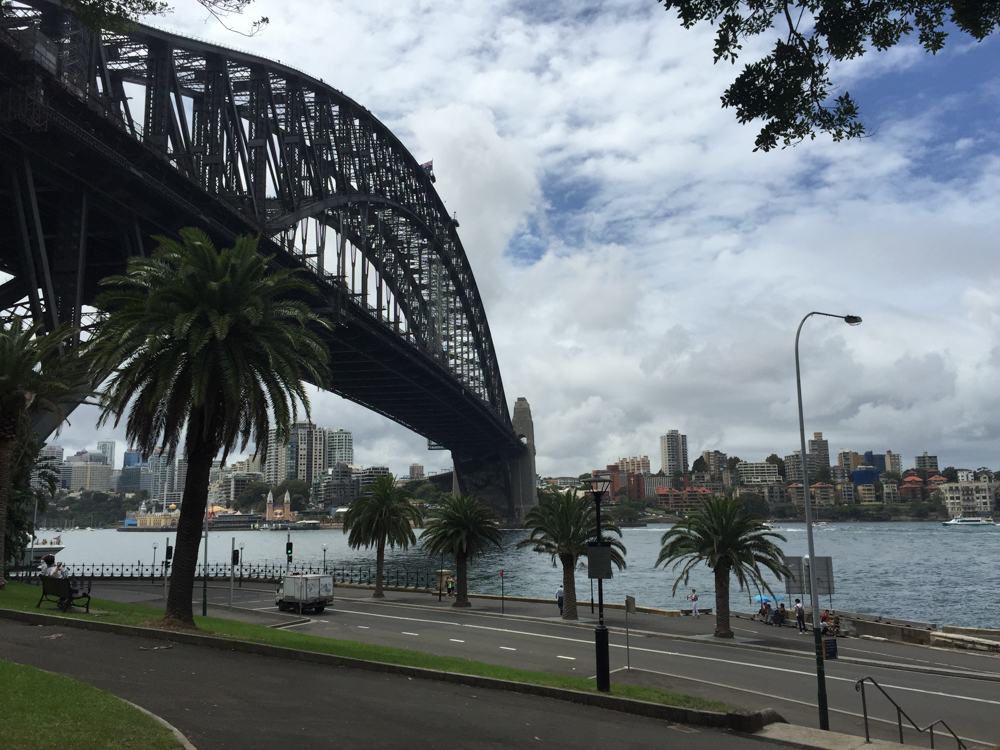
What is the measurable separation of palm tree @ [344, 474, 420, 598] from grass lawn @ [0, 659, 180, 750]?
138 ft

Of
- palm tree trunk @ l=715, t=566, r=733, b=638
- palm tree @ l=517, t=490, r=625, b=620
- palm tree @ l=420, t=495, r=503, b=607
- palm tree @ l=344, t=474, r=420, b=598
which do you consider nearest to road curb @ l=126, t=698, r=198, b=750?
palm tree trunk @ l=715, t=566, r=733, b=638

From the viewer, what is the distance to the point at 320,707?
13812mm

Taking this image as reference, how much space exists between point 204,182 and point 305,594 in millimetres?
29018

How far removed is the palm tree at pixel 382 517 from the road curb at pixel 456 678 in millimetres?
33442

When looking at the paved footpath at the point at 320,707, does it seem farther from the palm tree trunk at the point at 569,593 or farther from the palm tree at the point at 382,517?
the palm tree at the point at 382,517

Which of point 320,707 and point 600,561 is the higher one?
point 600,561

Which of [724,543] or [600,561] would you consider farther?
[724,543]

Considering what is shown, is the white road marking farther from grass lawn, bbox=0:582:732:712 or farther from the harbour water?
the harbour water

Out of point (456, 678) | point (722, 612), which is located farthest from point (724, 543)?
point (456, 678)

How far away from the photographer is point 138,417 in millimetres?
23781

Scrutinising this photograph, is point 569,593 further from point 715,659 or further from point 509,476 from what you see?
point 509,476

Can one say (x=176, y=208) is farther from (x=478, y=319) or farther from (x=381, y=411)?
(x=478, y=319)

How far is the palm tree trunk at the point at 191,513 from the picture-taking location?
910 inches

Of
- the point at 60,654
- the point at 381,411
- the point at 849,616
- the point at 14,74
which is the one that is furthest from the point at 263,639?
the point at 381,411
